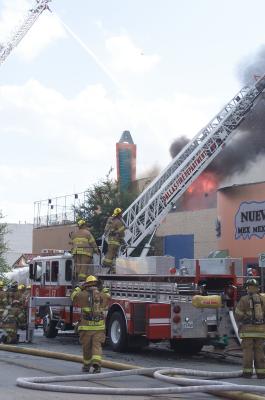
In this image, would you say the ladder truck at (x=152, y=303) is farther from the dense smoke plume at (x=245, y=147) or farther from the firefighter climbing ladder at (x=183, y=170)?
the dense smoke plume at (x=245, y=147)

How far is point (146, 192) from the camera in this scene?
20.7m

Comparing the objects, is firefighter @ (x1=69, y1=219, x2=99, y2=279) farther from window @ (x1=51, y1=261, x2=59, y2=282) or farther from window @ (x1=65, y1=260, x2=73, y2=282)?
window @ (x1=51, y1=261, x2=59, y2=282)

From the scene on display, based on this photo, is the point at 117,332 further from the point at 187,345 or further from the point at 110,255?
the point at 110,255

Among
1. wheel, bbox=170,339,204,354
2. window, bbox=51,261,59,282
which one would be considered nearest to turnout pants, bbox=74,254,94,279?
window, bbox=51,261,59,282

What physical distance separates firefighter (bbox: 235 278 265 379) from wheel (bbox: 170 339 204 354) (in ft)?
12.7

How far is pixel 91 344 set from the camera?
10.5 metres

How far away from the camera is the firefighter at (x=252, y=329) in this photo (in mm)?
9828

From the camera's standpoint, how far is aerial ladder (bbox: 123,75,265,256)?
20.1m

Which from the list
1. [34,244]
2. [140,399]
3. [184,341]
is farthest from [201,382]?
[34,244]

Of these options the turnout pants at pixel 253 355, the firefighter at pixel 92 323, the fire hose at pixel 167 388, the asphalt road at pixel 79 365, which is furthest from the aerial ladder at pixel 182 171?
the fire hose at pixel 167 388

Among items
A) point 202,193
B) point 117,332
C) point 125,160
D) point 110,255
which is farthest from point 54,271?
point 125,160

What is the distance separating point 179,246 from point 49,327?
14382 millimetres

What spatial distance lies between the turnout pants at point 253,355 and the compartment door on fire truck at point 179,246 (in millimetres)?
20487

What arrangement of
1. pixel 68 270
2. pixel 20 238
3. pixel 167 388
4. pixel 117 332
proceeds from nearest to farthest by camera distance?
pixel 167 388 < pixel 117 332 < pixel 68 270 < pixel 20 238
